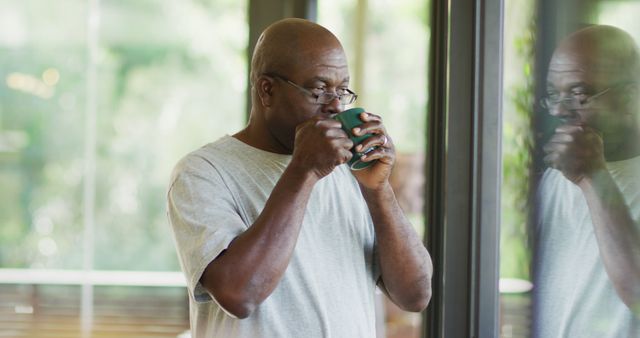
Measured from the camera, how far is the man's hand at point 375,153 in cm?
137

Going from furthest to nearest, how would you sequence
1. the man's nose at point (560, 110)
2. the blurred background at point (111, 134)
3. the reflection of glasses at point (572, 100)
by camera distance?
the blurred background at point (111, 134) → the man's nose at point (560, 110) → the reflection of glasses at point (572, 100)

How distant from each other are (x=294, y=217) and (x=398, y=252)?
25 cm

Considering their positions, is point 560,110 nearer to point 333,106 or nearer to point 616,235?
point 616,235

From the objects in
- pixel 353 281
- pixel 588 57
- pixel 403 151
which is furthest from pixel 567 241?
pixel 403 151

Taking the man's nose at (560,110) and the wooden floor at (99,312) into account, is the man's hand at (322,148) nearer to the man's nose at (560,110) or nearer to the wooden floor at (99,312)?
the man's nose at (560,110)

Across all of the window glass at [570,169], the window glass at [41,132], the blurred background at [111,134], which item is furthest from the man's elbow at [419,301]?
the window glass at [41,132]

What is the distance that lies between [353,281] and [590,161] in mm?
499

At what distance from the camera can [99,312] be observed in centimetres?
394

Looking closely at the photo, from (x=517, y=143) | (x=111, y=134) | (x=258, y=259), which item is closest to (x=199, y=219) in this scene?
(x=258, y=259)

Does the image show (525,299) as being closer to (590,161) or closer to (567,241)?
(567,241)

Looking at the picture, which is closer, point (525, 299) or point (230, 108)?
point (525, 299)

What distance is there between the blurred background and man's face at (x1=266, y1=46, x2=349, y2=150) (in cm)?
223

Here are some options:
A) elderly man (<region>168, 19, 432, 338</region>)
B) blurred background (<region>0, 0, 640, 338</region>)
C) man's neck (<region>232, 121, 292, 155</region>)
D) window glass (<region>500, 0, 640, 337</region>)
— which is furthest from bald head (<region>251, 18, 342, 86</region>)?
blurred background (<region>0, 0, 640, 338</region>)

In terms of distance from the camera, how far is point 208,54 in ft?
12.3
